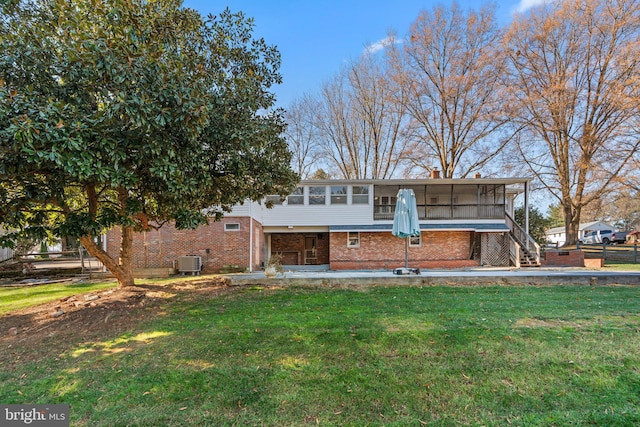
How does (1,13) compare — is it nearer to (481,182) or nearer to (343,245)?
(343,245)

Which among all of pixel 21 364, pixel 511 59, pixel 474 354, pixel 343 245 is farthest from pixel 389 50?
pixel 21 364

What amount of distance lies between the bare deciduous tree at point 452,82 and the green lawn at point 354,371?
1892cm

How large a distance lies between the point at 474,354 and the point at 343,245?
11896mm

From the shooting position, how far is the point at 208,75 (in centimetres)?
627

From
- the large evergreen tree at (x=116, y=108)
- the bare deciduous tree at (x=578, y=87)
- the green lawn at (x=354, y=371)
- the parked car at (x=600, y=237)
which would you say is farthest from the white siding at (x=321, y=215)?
the parked car at (x=600, y=237)

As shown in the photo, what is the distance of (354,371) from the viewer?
3742 millimetres

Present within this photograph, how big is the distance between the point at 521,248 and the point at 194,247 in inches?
639

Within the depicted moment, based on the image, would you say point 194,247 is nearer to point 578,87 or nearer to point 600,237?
point 578,87

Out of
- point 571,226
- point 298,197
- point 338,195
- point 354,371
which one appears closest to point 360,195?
point 338,195

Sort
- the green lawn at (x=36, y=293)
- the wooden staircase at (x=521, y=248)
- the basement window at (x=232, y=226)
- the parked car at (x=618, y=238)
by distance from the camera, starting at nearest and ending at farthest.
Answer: the green lawn at (x=36, y=293), the basement window at (x=232, y=226), the wooden staircase at (x=521, y=248), the parked car at (x=618, y=238)

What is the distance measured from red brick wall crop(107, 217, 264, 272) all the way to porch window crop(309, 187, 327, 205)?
3.99 m

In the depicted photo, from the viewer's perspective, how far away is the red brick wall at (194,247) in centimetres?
1353

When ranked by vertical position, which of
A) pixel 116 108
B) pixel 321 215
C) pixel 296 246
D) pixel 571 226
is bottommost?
pixel 296 246

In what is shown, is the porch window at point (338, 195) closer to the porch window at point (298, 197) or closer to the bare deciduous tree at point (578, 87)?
the porch window at point (298, 197)
